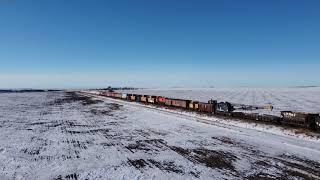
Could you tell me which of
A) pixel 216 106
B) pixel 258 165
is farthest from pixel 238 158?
pixel 216 106

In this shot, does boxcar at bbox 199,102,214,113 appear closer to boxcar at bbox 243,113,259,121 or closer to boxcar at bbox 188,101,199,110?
boxcar at bbox 188,101,199,110

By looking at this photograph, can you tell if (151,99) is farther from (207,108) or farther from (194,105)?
(207,108)

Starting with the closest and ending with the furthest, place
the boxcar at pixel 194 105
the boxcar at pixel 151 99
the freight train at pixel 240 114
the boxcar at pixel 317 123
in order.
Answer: the boxcar at pixel 317 123
the freight train at pixel 240 114
the boxcar at pixel 194 105
the boxcar at pixel 151 99

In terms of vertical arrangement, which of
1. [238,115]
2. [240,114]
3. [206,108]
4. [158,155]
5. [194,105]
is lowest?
[158,155]

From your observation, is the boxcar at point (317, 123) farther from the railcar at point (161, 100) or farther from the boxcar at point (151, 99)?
the boxcar at point (151, 99)

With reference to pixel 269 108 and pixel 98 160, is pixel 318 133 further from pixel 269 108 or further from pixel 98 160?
pixel 269 108

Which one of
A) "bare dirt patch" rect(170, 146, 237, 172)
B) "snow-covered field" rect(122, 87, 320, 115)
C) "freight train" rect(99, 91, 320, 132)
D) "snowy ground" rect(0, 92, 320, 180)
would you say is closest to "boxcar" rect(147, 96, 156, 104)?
"freight train" rect(99, 91, 320, 132)

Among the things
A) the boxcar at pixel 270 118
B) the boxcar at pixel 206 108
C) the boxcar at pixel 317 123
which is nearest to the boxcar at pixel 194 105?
the boxcar at pixel 206 108

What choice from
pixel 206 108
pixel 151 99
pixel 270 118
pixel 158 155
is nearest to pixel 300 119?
pixel 270 118
